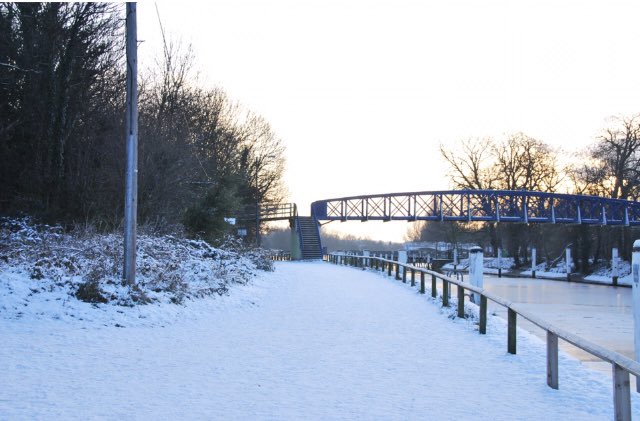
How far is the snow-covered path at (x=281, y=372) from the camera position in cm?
546

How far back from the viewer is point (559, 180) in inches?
2347

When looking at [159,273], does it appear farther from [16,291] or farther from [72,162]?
[72,162]

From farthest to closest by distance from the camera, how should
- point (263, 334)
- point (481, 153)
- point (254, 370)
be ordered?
point (481, 153) < point (263, 334) < point (254, 370)

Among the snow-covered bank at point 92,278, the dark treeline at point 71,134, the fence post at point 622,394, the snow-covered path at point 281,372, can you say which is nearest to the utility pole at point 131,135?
the snow-covered bank at point 92,278

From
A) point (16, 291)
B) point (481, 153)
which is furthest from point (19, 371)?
point (481, 153)

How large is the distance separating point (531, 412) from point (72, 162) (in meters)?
18.6

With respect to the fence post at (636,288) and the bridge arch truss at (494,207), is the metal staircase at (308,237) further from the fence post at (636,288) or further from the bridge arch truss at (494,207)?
the fence post at (636,288)

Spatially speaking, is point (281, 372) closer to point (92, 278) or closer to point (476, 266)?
point (92, 278)

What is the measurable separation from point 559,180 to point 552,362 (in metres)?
57.5

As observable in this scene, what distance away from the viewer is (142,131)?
2092cm

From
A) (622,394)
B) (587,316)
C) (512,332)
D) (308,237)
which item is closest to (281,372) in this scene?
(512,332)

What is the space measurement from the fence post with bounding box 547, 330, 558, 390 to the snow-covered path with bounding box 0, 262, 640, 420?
0.15 m

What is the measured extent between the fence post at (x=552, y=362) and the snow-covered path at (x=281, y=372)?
0.15 metres

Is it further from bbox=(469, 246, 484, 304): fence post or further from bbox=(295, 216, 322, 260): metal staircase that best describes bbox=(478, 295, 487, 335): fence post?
bbox=(295, 216, 322, 260): metal staircase
